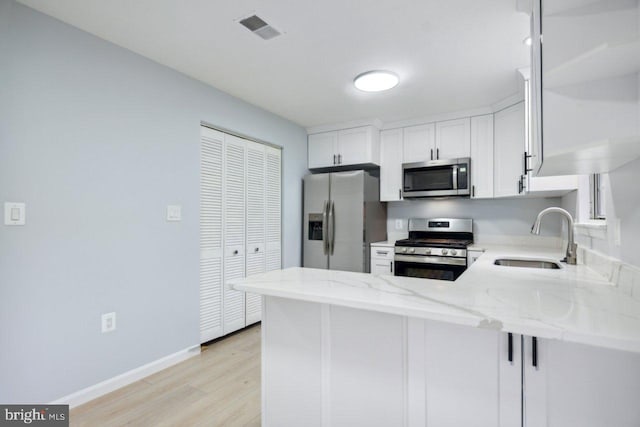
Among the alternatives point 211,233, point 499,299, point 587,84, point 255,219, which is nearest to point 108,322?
point 211,233

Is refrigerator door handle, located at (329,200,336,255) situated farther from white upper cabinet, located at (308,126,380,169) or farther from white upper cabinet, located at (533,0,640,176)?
white upper cabinet, located at (533,0,640,176)

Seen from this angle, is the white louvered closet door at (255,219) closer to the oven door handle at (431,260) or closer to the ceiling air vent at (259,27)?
the ceiling air vent at (259,27)

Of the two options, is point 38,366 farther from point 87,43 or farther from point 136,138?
point 87,43

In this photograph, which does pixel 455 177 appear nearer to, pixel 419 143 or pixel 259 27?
pixel 419 143

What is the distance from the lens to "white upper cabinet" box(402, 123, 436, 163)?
12.3ft

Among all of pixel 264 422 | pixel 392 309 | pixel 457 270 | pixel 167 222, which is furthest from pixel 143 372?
pixel 457 270

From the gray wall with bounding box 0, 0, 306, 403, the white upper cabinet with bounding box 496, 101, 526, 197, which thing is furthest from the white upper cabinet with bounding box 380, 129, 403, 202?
the gray wall with bounding box 0, 0, 306, 403

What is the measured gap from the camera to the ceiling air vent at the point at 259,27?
1962 millimetres

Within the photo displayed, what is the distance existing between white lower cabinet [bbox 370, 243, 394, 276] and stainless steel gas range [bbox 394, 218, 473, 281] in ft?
0.26

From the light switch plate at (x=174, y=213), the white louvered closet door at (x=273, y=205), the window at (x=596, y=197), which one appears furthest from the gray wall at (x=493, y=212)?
the light switch plate at (x=174, y=213)

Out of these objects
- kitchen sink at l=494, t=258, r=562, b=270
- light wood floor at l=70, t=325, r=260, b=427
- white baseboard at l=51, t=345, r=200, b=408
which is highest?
→ kitchen sink at l=494, t=258, r=562, b=270

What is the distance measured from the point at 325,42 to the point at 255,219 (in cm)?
190

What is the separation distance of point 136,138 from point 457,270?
3110mm

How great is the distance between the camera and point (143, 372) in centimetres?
236
